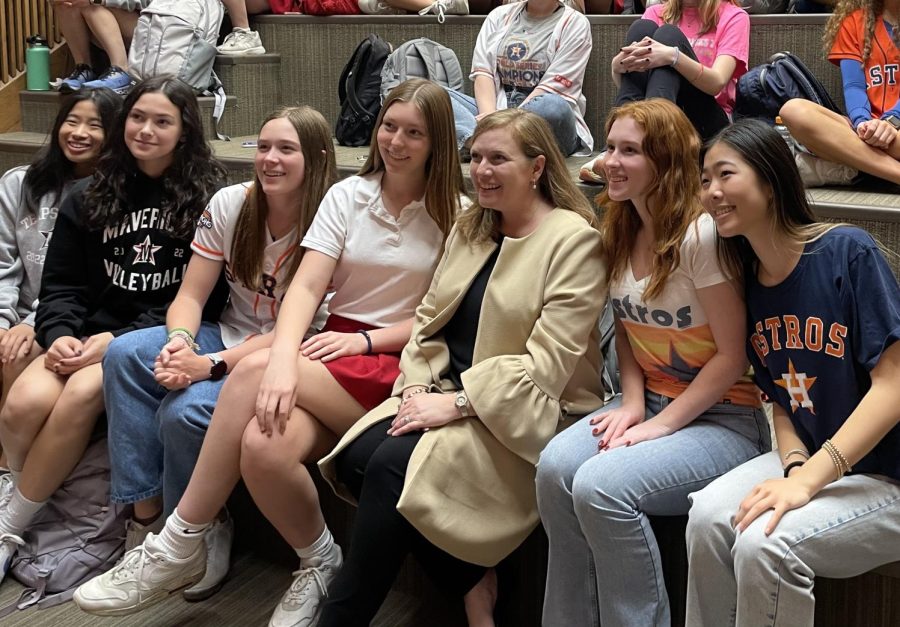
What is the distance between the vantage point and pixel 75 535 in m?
2.41

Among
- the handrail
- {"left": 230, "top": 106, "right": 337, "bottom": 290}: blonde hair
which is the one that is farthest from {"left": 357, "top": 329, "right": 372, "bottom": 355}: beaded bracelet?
the handrail

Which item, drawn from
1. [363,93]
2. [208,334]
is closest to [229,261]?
[208,334]

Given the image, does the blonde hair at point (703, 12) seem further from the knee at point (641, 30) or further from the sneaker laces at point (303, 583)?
the sneaker laces at point (303, 583)

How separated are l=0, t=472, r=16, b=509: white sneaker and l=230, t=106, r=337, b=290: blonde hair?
748 millimetres

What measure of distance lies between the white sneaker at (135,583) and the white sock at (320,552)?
23 centimetres

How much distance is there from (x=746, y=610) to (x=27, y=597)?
1556 millimetres

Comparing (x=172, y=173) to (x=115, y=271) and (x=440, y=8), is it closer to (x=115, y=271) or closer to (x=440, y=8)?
(x=115, y=271)

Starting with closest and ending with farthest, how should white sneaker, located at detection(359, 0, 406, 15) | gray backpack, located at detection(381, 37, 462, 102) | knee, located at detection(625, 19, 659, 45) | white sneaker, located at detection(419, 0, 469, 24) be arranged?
1. knee, located at detection(625, 19, 659, 45)
2. gray backpack, located at detection(381, 37, 462, 102)
3. white sneaker, located at detection(419, 0, 469, 24)
4. white sneaker, located at detection(359, 0, 406, 15)

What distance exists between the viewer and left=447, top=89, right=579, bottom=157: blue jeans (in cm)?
311

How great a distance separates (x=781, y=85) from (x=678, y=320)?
1.16 m

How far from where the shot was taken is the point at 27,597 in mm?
2301

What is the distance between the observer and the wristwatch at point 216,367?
2277 mm

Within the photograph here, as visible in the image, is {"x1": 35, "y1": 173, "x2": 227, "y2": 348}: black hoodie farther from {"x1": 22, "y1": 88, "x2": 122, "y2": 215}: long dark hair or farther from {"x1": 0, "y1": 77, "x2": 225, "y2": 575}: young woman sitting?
{"x1": 22, "y1": 88, "x2": 122, "y2": 215}: long dark hair

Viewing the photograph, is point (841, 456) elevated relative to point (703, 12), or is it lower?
lower
